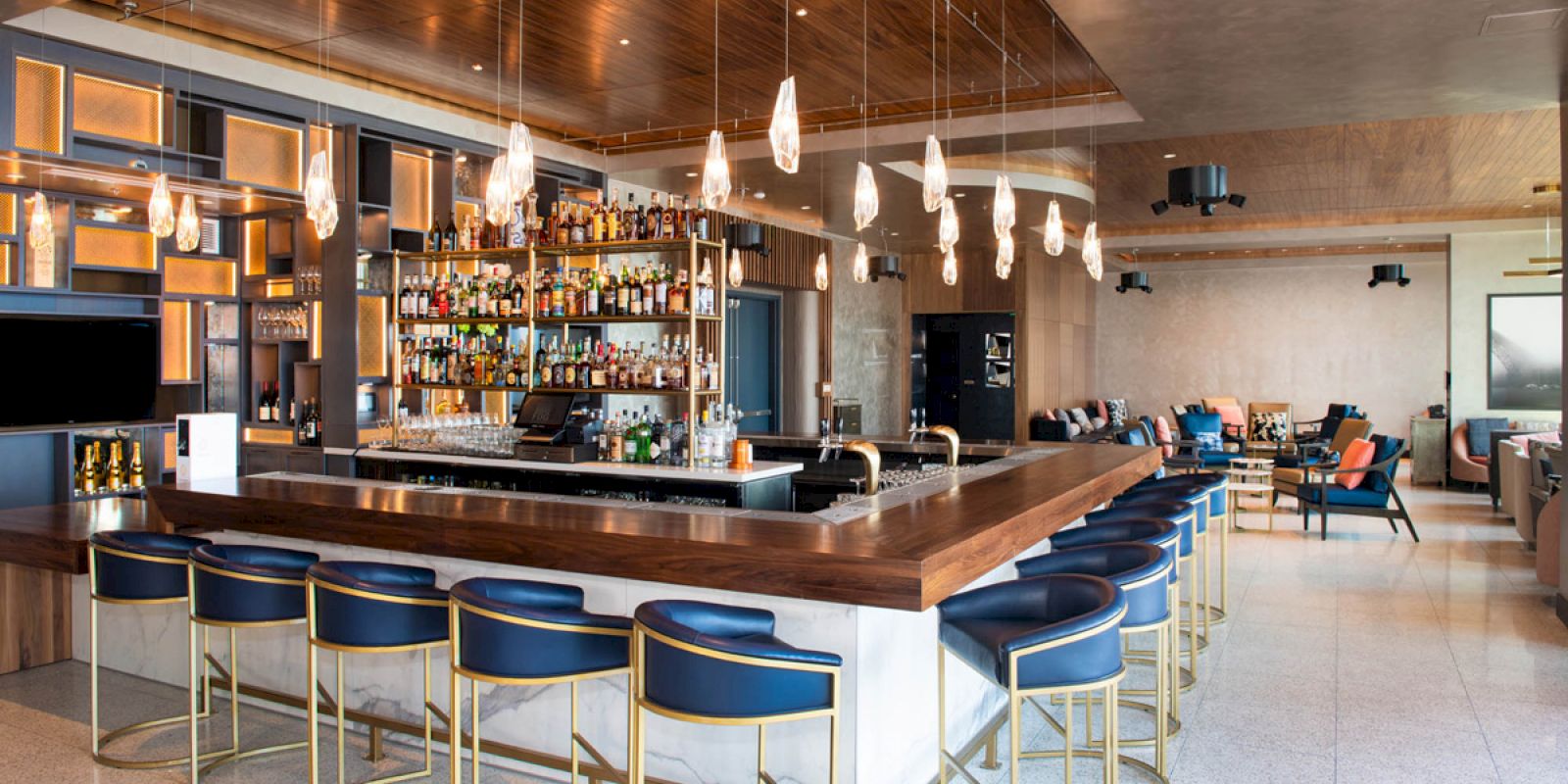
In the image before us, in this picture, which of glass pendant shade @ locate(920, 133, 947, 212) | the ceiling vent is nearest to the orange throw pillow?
the ceiling vent

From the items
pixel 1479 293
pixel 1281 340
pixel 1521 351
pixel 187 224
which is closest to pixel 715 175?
pixel 187 224

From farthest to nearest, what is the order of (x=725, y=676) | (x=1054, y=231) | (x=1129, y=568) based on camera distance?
1. (x=1054, y=231)
2. (x=1129, y=568)
3. (x=725, y=676)

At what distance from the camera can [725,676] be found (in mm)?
2635

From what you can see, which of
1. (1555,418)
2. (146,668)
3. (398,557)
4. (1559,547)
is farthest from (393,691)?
(1555,418)

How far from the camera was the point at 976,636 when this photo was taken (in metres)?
3.14

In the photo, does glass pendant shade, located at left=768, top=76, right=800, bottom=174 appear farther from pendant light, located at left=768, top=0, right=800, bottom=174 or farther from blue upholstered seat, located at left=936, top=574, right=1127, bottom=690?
blue upholstered seat, located at left=936, top=574, right=1127, bottom=690

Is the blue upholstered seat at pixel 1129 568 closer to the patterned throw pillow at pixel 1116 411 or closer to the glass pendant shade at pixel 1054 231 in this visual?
the glass pendant shade at pixel 1054 231

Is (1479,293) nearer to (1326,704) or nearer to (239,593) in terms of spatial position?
(1326,704)

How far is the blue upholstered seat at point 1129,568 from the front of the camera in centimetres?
348

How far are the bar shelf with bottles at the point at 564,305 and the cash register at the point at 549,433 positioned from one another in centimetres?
9

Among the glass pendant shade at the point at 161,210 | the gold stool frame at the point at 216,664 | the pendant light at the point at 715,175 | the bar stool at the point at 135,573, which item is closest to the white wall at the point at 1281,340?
the pendant light at the point at 715,175

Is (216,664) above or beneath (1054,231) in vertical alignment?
beneath

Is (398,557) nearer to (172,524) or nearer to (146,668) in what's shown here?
(172,524)

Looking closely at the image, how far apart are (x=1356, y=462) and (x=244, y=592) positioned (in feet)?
31.0
